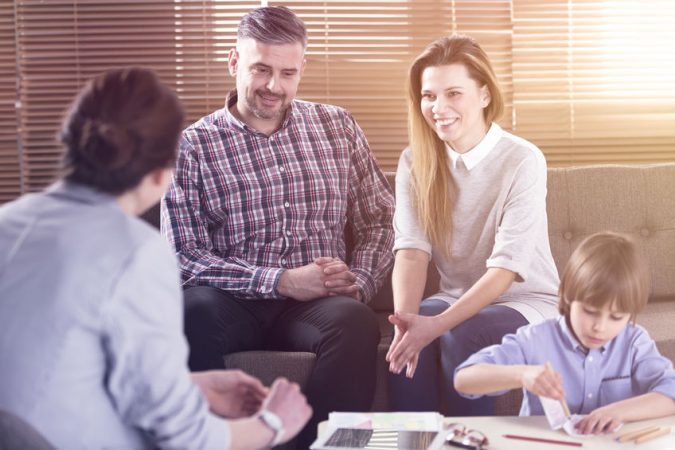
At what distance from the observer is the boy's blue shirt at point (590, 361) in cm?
164

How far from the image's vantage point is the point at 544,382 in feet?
4.81

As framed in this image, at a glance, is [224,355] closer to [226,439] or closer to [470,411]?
[470,411]

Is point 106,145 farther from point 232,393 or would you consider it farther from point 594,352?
point 594,352

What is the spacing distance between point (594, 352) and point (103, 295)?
40.4 inches

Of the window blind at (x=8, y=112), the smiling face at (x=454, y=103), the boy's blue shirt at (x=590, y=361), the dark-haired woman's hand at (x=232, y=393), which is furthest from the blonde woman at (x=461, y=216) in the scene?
the window blind at (x=8, y=112)

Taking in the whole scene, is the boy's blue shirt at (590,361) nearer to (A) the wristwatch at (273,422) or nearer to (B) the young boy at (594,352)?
(B) the young boy at (594,352)

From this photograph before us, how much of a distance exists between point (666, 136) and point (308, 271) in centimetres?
166

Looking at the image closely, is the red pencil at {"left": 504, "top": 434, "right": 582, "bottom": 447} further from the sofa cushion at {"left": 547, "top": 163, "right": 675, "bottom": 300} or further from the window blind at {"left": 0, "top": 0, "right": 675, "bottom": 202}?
the window blind at {"left": 0, "top": 0, "right": 675, "bottom": 202}

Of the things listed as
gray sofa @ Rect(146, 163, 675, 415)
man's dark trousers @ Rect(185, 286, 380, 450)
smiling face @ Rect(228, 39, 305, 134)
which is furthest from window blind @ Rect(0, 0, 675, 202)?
man's dark trousers @ Rect(185, 286, 380, 450)

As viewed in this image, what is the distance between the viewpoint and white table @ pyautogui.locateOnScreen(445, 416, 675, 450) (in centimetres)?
138

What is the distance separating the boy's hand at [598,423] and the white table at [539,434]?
12 mm

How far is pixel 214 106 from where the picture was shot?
3.12 metres

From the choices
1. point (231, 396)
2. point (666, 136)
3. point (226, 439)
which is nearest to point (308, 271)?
point (231, 396)

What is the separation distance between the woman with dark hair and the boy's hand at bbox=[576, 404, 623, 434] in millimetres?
637
